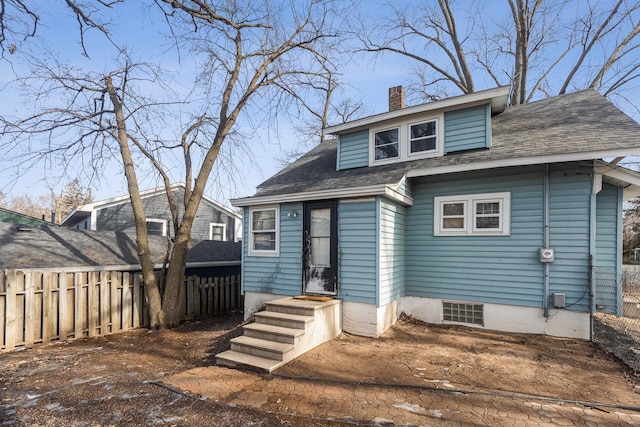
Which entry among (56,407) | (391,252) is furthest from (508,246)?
(56,407)

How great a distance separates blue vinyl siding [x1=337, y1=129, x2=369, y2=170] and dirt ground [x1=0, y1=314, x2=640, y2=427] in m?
4.37

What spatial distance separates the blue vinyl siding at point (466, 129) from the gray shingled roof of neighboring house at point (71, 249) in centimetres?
850

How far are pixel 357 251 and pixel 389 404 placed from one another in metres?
3.36

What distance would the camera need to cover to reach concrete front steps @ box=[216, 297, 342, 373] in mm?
5188

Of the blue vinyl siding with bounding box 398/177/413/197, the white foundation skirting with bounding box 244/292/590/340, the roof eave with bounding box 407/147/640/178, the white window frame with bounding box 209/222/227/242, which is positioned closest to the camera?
the roof eave with bounding box 407/147/640/178

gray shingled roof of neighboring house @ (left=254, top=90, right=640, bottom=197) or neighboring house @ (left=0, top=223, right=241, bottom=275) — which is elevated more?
gray shingled roof of neighboring house @ (left=254, top=90, right=640, bottom=197)

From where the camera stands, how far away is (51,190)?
8117 millimetres

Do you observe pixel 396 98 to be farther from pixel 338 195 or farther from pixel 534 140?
pixel 338 195

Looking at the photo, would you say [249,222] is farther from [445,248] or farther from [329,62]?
[329,62]

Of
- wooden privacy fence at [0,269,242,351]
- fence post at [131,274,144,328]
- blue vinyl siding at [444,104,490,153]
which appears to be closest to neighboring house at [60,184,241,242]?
fence post at [131,274,144,328]

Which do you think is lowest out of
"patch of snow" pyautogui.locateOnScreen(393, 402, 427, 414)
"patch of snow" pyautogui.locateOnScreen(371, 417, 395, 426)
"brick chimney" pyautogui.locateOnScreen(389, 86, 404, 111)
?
"patch of snow" pyautogui.locateOnScreen(393, 402, 427, 414)

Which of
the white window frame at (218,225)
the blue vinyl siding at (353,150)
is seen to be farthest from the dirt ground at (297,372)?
the white window frame at (218,225)

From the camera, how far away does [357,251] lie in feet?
22.7

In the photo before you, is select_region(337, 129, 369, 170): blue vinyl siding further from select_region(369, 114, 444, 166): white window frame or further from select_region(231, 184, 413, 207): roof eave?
select_region(231, 184, 413, 207): roof eave
